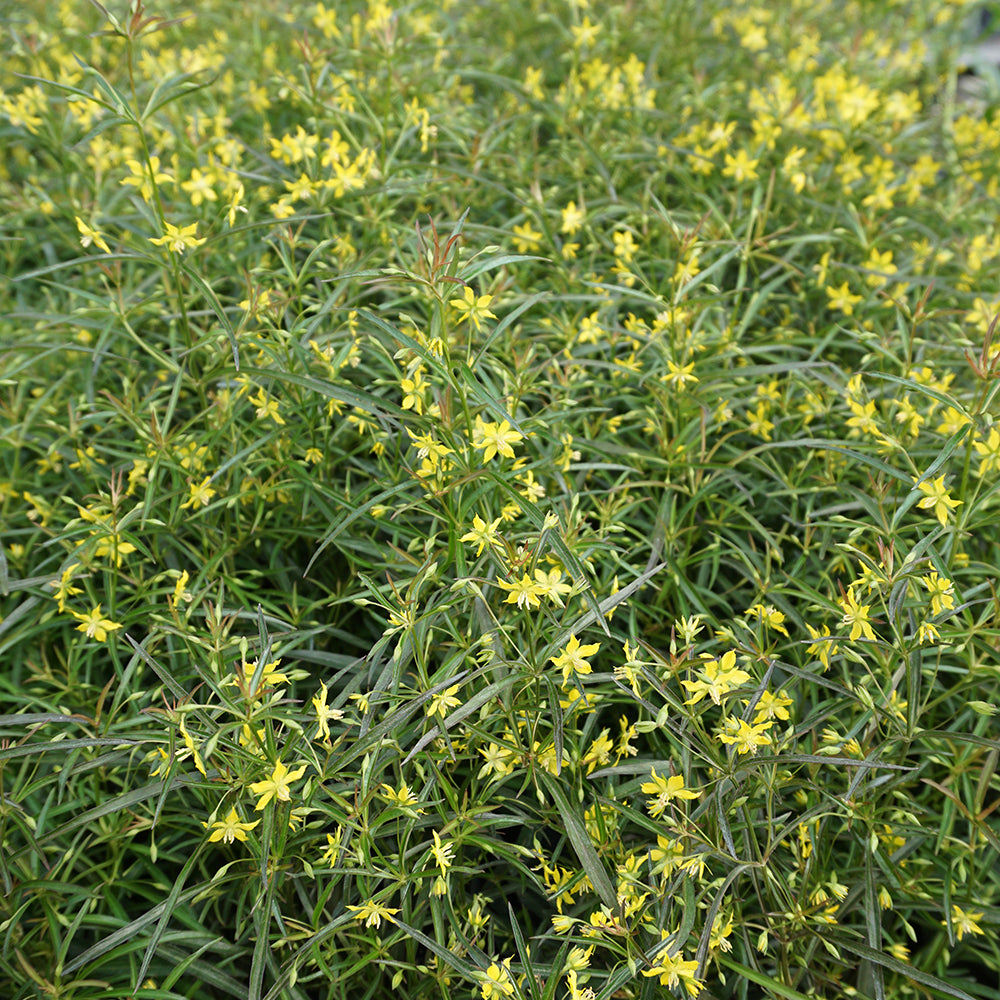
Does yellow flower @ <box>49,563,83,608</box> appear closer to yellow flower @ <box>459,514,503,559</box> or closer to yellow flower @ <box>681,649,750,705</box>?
yellow flower @ <box>459,514,503,559</box>

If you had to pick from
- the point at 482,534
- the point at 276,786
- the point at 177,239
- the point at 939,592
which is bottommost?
the point at 276,786

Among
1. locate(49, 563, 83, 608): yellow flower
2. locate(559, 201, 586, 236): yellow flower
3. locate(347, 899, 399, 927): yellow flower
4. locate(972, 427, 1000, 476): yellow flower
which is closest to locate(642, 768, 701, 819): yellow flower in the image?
locate(347, 899, 399, 927): yellow flower

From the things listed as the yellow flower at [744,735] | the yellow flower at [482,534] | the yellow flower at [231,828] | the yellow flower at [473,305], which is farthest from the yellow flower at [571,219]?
the yellow flower at [231,828]

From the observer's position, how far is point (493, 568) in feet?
5.69

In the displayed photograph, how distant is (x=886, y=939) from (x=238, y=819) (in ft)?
4.00

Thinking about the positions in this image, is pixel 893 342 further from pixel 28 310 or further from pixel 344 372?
pixel 28 310

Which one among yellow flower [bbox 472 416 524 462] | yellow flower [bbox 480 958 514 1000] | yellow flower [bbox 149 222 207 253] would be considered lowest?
yellow flower [bbox 480 958 514 1000]

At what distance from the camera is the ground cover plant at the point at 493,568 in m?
1.52

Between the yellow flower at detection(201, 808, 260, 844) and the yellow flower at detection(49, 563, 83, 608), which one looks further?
the yellow flower at detection(49, 563, 83, 608)

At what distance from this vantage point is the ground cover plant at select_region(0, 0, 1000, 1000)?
5.00 ft

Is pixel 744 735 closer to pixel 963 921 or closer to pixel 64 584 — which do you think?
pixel 963 921

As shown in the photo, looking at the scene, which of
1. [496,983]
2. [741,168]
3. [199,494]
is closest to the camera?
[496,983]

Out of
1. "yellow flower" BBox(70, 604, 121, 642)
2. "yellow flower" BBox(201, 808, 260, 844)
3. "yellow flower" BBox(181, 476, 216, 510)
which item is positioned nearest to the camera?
"yellow flower" BBox(201, 808, 260, 844)

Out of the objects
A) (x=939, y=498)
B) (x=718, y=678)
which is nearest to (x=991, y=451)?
(x=939, y=498)
